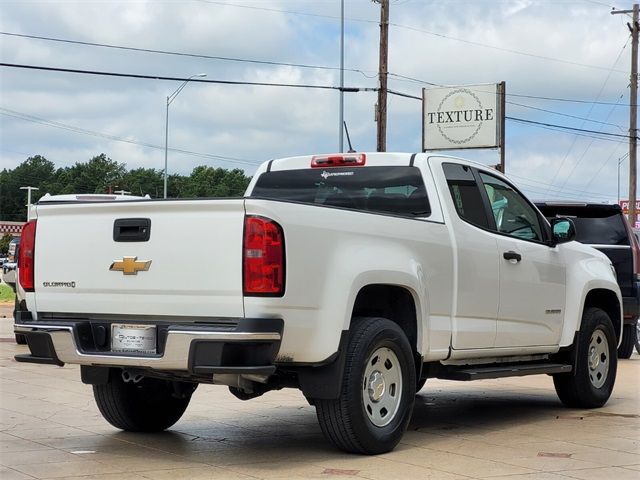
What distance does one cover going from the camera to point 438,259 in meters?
7.84

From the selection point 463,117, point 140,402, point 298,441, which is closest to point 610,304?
point 298,441

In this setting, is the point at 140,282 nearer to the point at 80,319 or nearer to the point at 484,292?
the point at 80,319

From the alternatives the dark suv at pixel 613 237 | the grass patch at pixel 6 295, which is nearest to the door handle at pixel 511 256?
the dark suv at pixel 613 237

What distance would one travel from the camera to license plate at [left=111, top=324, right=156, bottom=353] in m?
6.71

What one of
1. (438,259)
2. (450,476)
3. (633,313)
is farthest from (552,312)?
(633,313)

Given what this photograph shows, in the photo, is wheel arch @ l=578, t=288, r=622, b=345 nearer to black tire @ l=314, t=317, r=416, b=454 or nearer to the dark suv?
the dark suv

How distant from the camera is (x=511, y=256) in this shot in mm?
8719

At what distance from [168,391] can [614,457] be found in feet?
11.0

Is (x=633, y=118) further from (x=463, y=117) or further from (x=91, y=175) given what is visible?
(x=91, y=175)

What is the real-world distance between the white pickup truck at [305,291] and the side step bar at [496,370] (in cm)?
2

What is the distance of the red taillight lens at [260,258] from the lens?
6.39 m

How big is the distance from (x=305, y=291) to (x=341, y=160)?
227 centimetres

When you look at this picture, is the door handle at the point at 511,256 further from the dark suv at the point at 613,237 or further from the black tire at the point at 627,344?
the black tire at the point at 627,344

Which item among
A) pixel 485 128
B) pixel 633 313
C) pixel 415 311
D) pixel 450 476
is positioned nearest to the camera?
pixel 450 476
